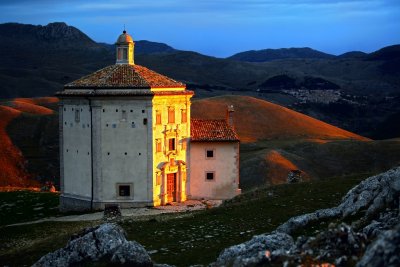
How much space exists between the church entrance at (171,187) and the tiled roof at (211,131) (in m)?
3.38

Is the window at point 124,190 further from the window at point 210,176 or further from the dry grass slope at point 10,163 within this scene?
the dry grass slope at point 10,163

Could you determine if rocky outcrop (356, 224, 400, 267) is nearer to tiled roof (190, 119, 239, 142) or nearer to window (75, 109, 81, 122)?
window (75, 109, 81, 122)

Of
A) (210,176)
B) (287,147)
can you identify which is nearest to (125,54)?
(210,176)

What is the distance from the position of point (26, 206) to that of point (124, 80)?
11.8 m

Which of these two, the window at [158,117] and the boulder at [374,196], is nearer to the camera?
the boulder at [374,196]

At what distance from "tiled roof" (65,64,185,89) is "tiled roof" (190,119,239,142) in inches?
169

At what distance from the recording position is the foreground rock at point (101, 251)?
19.0m

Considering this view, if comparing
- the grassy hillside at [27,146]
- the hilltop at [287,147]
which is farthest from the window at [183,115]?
the grassy hillside at [27,146]

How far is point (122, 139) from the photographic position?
1829 inches

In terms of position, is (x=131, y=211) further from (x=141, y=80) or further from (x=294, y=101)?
(x=294, y=101)

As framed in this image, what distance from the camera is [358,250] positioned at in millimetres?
14547

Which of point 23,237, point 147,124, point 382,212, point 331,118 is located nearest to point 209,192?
point 147,124

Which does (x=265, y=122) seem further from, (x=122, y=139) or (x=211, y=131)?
(x=122, y=139)

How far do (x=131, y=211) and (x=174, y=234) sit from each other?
1620 cm
